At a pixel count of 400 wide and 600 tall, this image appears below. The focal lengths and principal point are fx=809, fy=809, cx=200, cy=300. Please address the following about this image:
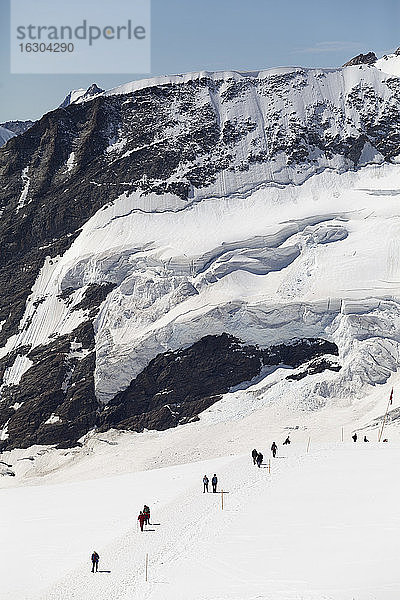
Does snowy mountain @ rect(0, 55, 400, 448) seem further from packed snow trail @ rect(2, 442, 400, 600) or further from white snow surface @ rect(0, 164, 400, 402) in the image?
packed snow trail @ rect(2, 442, 400, 600)

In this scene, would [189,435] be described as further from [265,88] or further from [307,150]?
[265,88]

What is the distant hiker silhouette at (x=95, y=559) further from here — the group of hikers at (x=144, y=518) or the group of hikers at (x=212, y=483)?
the group of hikers at (x=212, y=483)

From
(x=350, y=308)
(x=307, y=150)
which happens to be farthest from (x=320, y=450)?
(x=307, y=150)

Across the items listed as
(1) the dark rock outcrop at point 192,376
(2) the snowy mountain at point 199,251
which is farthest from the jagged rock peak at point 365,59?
(1) the dark rock outcrop at point 192,376

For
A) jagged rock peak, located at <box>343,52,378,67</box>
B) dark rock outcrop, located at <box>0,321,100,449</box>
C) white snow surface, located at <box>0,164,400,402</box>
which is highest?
jagged rock peak, located at <box>343,52,378,67</box>

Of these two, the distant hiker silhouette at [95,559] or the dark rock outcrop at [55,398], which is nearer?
the distant hiker silhouette at [95,559]

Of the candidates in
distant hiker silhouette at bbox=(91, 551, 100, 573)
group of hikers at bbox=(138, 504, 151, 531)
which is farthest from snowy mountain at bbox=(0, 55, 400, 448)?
distant hiker silhouette at bbox=(91, 551, 100, 573)
